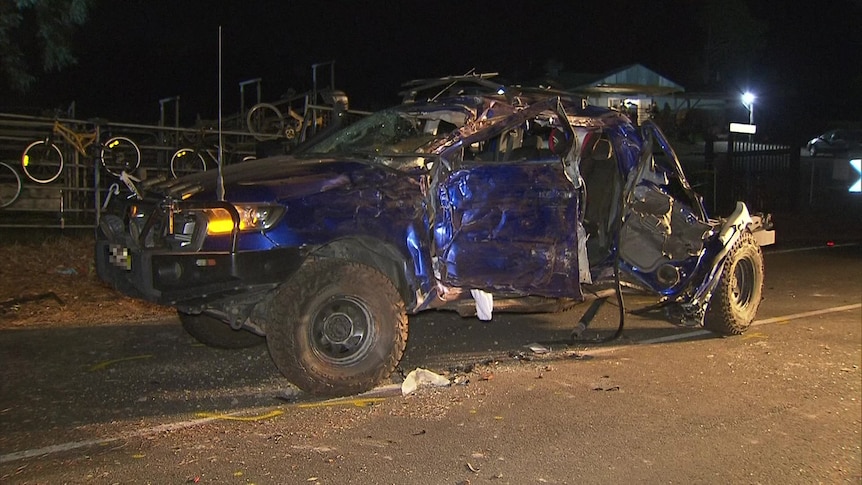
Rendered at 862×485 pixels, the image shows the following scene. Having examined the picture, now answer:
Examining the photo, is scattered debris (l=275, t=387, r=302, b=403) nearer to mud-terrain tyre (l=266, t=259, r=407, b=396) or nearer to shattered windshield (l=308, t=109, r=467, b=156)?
mud-terrain tyre (l=266, t=259, r=407, b=396)

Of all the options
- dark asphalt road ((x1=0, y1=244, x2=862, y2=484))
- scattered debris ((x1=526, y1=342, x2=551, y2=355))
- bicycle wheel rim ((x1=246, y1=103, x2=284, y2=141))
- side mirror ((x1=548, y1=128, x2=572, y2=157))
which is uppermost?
bicycle wheel rim ((x1=246, y1=103, x2=284, y2=141))

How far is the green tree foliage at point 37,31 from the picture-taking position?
9180mm

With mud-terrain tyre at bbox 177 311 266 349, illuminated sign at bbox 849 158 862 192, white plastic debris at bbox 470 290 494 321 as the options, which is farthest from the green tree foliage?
illuminated sign at bbox 849 158 862 192

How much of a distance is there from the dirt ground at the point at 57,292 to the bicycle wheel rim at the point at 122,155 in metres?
2.08

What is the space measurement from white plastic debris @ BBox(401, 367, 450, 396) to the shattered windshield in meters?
1.64

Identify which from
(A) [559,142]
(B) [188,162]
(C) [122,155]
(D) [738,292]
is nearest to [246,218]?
(A) [559,142]

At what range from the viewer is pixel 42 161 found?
12039 mm

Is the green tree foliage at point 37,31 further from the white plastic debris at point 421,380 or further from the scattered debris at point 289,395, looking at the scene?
the white plastic debris at point 421,380

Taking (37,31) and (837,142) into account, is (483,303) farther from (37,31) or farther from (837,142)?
(837,142)

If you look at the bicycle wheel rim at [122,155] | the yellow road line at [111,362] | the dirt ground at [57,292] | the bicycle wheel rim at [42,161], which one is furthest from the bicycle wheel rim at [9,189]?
the yellow road line at [111,362]

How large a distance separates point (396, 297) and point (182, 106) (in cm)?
2516

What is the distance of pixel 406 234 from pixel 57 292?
506cm

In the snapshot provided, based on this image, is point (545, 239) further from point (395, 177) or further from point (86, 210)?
point (86, 210)

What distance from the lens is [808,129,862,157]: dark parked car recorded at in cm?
3531
